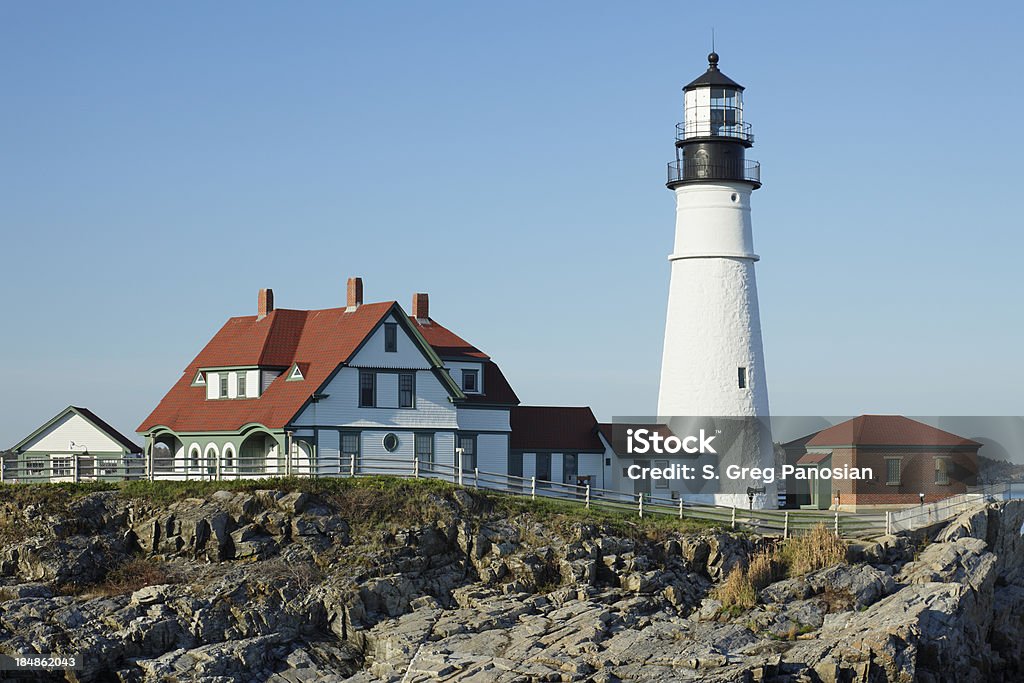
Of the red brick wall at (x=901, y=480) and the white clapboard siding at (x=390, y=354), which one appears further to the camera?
the red brick wall at (x=901, y=480)

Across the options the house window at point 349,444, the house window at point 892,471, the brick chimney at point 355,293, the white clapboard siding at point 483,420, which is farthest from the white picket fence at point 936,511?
the brick chimney at point 355,293

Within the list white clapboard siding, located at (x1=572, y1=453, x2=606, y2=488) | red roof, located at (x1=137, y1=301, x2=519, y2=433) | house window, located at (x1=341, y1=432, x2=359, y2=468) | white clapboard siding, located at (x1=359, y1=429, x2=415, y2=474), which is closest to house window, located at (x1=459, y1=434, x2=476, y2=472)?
red roof, located at (x1=137, y1=301, x2=519, y2=433)

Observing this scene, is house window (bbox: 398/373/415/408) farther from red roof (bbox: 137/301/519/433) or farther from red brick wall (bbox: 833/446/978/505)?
red brick wall (bbox: 833/446/978/505)

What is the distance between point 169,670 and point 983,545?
22.4 m

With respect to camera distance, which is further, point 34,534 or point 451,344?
point 451,344

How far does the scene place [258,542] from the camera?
3622 centimetres

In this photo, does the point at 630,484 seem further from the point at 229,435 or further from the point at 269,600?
the point at 269,600

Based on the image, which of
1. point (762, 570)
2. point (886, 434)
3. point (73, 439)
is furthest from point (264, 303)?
point (886, 434)

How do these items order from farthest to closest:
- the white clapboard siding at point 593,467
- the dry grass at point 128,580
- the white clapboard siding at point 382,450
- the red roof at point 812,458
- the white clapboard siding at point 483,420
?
the red roof at point 812,458
the white clapboard siding at point 593,467
the white clapboard siding at point 483,420
the white clapboard siding at point 382,450
the dry grass at point 128,580

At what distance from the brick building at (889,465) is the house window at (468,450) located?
1175cm

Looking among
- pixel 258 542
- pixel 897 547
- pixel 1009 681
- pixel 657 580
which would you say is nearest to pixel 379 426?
pixel 258 542

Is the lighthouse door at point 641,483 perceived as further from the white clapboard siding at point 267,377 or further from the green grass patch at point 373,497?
the white clapboard siding at point 267,377

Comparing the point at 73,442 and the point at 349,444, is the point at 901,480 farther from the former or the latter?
the point at 73,442

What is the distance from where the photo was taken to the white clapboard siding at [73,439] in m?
46.4
